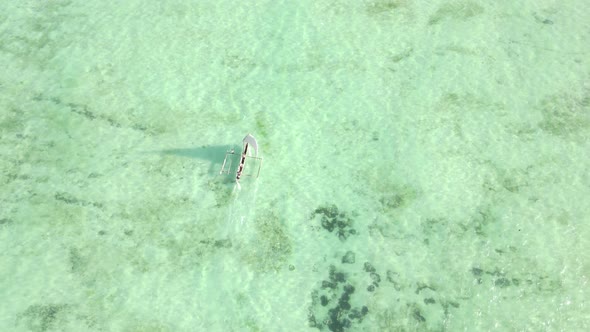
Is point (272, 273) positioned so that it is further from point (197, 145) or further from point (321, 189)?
point (197, 145)

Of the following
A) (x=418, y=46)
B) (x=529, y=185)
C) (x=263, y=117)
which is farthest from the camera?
(x=418, y=46)

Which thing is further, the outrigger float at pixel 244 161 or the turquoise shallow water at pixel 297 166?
the outrigger float at pixel 244 161

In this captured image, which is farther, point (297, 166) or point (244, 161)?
point (297, 166)

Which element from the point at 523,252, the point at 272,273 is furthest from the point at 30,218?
the point at 523,252

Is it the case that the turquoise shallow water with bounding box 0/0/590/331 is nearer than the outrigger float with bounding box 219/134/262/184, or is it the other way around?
the turquoise shallow water with bounding box 0/0/590/331
